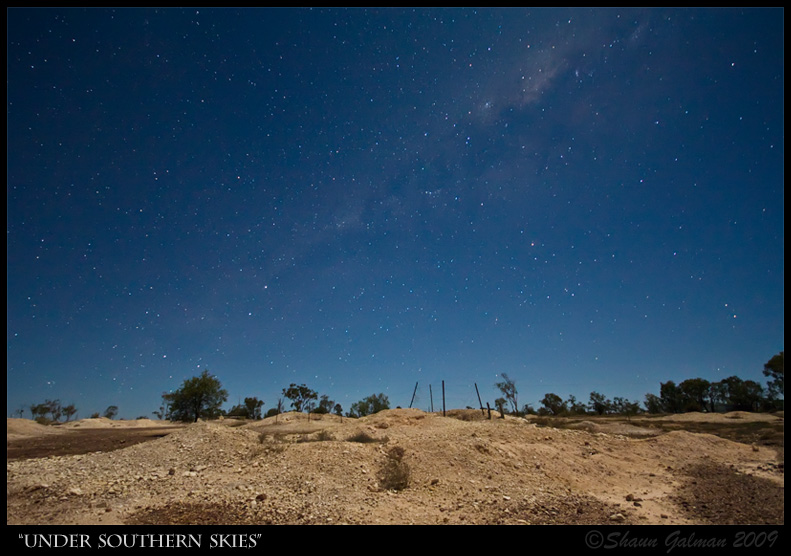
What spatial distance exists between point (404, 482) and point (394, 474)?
41cm

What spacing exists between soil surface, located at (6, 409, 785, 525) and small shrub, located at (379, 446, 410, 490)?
4 centimetres

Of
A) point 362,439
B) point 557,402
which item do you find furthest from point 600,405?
point 362,439

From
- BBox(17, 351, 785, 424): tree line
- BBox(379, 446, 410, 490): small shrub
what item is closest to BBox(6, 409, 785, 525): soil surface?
BBox(379, 446, 410, 490): small shrub

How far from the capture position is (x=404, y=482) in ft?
33.9

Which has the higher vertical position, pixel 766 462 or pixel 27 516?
pixel 27 516

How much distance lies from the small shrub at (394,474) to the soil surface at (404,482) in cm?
4

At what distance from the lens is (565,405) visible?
213 ft

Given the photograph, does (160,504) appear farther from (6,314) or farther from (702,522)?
(702,522)

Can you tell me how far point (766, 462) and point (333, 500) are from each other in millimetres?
15766

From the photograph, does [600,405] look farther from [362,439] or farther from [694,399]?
[362,439]

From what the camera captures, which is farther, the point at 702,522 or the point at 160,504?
the point at 160,504
